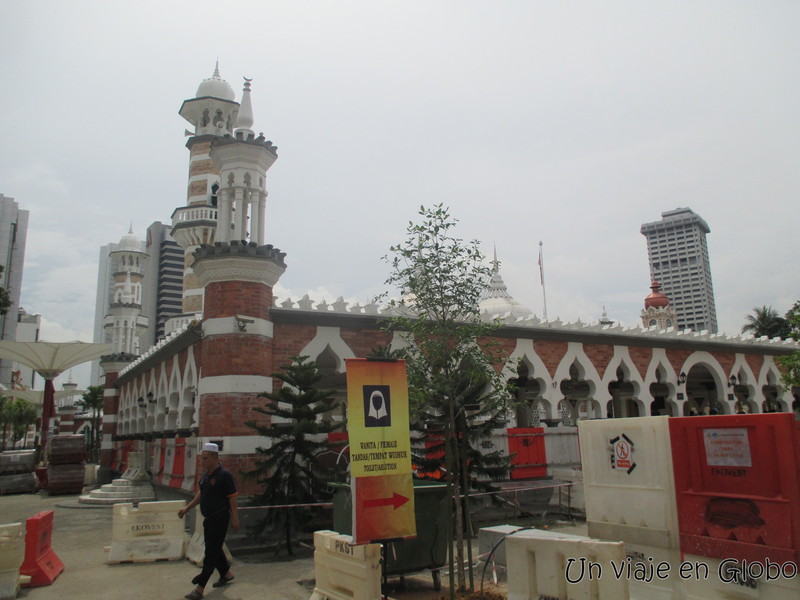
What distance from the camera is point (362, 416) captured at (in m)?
6.56

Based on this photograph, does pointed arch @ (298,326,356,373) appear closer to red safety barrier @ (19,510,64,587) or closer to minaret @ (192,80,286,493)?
minaret @ (192,80,286,493)

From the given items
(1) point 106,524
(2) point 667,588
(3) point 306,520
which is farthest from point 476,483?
(1) point 106,524

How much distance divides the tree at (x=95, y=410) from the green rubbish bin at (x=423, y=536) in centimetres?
4702

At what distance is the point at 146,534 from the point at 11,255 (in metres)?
116

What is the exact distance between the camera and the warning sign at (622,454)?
25.8 feet

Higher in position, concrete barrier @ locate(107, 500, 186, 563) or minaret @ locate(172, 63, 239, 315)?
minaret @ locate(172, 63, 239, 315)

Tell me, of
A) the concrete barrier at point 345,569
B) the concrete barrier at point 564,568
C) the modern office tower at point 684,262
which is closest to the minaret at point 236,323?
the concrete barrier at point 345,569

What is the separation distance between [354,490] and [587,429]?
11.7 feet

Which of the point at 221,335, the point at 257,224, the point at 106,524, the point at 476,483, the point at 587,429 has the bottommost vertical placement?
the point at 106,524

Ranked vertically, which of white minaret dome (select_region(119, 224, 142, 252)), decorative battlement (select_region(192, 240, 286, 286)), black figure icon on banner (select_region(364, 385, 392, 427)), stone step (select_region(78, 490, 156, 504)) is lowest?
stone step (select_region(78, 490, 156, 504))

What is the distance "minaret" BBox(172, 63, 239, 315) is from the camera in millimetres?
31578

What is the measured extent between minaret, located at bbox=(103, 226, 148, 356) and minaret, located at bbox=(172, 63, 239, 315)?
6323 millimetres

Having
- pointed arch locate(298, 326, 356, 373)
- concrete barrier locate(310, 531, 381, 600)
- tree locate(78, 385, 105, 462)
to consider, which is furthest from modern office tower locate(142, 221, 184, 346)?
concrete barrier locate(310, 531, 381, 600)

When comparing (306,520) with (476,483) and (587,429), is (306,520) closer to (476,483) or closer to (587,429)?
(476,483)
